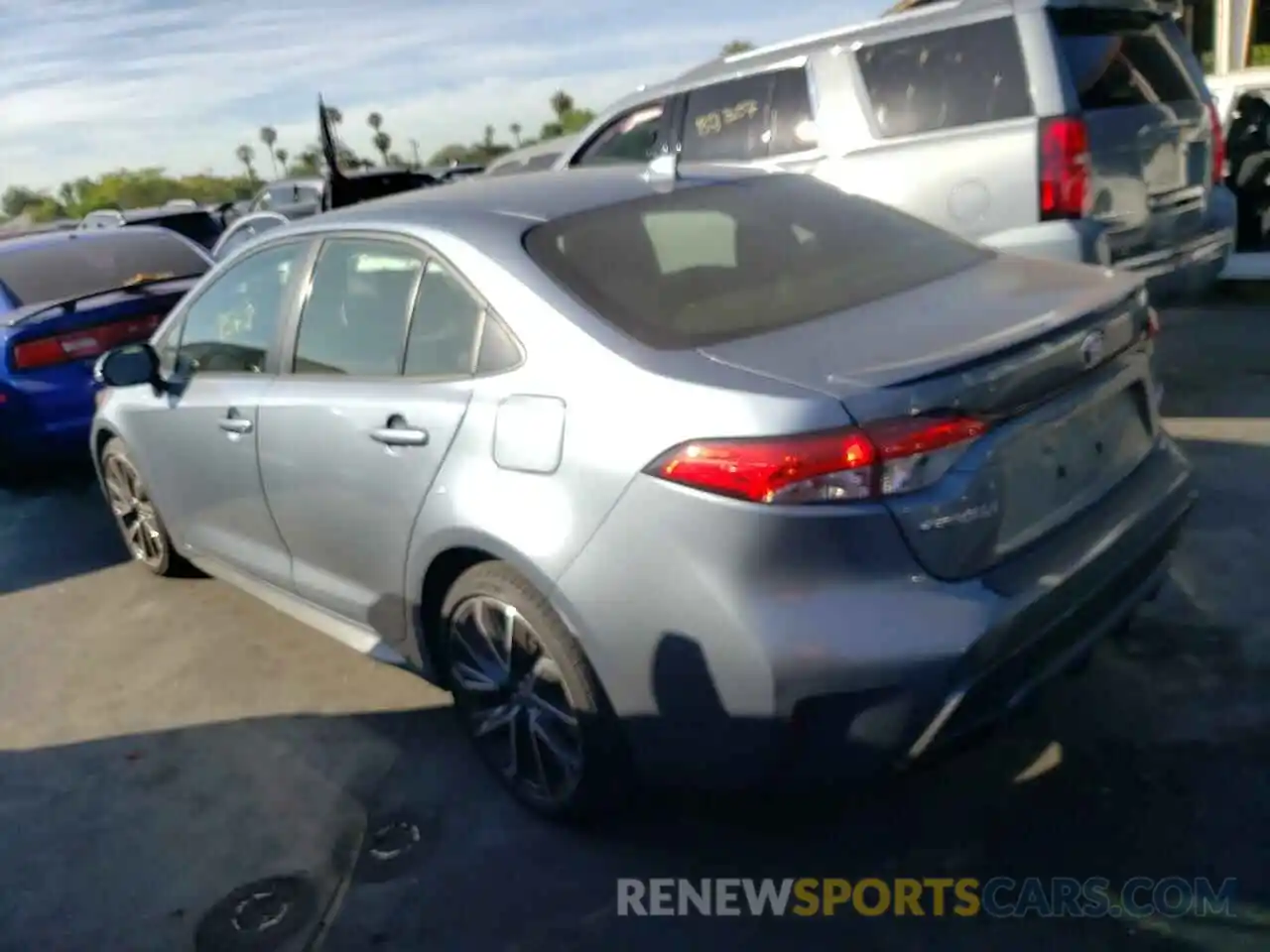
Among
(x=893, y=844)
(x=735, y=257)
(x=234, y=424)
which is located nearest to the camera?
(x=893, y=844)

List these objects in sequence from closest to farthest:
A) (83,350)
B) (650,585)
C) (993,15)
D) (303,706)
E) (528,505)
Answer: (650,585)
(528,505)
(303,706)
(993,15)
(83,350)

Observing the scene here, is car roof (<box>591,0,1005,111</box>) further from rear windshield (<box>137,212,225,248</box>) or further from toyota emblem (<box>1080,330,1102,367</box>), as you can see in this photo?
rear windshield (<box>137,212,225,248</box>)

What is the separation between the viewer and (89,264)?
25.2 ft

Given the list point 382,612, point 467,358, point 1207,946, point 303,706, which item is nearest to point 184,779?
point 303,706

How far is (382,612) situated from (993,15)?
166 inches

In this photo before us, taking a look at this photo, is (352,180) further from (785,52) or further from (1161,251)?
(1161,251)

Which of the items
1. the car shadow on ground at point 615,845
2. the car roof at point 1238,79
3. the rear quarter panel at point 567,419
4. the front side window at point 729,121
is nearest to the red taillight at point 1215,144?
the car roof at point 1238,79

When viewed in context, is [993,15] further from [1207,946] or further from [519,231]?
[1207,946]

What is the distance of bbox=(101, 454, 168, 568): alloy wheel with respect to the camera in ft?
17.5

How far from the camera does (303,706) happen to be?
4156 millimetres

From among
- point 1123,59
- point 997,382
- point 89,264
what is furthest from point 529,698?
point 89,264

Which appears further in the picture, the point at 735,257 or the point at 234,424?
the point at 234,424

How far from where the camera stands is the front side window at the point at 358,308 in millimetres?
3520

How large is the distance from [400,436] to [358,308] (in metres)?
0.59
